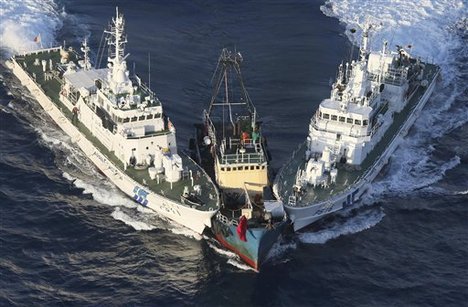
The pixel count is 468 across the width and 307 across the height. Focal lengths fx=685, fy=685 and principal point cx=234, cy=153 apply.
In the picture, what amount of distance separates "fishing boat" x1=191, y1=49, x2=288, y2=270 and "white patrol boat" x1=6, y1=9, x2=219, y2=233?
187 cm

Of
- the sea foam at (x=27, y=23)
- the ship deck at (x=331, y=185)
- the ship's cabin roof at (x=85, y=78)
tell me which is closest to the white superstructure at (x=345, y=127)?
the ship deck at (x=331, y=185)

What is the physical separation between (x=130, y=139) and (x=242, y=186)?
493 inches

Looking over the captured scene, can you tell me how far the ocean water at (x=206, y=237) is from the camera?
56.9 m

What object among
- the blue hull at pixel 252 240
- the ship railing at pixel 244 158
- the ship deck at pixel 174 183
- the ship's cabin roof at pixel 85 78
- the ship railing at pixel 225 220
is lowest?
the blue hull at pixel 252 240

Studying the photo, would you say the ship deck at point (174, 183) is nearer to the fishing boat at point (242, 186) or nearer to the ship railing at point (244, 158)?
the fishing boat at point (242, 186)

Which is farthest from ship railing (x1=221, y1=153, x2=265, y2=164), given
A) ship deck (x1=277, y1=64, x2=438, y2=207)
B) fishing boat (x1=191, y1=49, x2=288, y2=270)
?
ship deck (x1=277, y1=64, x2=438, y2=207)

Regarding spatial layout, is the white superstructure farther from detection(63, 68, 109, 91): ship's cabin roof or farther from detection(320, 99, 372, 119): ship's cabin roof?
detection(63, 68, 109, 91): ship's cabin roof

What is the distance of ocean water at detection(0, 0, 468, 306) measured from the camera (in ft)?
187

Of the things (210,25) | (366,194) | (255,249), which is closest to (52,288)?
(255,249)

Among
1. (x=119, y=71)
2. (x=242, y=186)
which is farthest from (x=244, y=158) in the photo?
(x=119, y=71)

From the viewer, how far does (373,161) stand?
71500 millimetres

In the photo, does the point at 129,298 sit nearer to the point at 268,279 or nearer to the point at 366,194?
the point at 268,279

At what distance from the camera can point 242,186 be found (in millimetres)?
64938

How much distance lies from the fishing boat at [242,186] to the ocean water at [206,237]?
232cm
